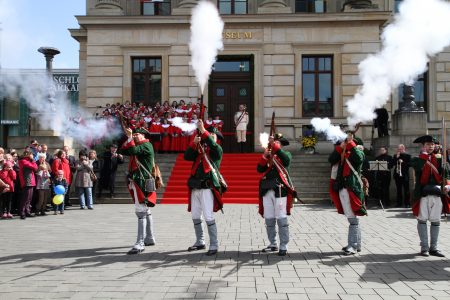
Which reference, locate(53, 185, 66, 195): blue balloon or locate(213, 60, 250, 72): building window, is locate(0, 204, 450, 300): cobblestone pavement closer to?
locate(53, 185, 66, 195): blue balloon

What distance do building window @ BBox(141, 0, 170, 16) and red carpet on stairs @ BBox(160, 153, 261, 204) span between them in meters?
9.61

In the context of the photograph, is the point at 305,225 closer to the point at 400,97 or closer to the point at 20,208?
the point at 20,208

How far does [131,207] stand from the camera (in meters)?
15.5

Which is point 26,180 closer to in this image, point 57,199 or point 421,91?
point 57,199

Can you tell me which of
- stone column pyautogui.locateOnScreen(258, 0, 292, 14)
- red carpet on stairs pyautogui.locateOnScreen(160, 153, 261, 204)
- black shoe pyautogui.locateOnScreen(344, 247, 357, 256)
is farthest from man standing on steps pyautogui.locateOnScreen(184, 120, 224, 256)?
stone column pyautogui.locateOnScreen(258, 0, 292, 14)

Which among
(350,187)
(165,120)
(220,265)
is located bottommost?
(220,265)

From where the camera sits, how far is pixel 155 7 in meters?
26.0

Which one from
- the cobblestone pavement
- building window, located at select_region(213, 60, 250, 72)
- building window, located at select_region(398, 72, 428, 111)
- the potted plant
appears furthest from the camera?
building window, located at select_region(398, 72, 428, 111)

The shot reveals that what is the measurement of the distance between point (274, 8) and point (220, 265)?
19.9 m

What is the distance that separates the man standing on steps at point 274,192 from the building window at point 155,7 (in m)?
19.5

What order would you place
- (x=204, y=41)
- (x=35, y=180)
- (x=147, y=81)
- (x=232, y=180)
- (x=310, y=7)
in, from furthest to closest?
1. (x=310, y=7)
2. (x=147, y=81)
3. (x=232, y=180)
4. (x=35, y=180)
5. (x=204, y=41)

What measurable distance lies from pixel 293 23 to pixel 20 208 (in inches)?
649

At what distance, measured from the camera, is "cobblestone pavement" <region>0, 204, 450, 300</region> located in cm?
573

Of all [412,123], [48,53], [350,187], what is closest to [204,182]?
[350,187]
